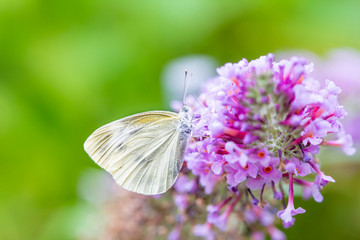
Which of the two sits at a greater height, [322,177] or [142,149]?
[322,177]

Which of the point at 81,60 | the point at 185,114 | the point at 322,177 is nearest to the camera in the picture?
the point at 322,177

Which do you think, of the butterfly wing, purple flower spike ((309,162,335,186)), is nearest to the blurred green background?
the butterfly wing

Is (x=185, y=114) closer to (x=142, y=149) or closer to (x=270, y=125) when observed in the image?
(x=142, y=149)

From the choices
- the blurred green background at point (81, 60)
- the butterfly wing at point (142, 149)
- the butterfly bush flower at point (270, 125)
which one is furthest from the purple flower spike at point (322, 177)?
the blurred green background at point (81, 60)

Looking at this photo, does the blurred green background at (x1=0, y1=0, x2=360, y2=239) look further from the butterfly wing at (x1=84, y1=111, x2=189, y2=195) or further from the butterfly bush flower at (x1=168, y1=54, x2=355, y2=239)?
the butterfly bush flower at (x1=168, y1=54, x2=355, y2=239)

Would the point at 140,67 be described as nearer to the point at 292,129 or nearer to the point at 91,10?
the point at 91,10

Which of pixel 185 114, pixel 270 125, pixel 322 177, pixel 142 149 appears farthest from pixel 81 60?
pixel 322 177

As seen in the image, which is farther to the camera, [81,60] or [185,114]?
[81,60]

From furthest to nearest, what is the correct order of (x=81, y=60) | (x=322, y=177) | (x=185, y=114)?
(x=81, y=60) → (x=185, y=114) → (x=322, y=177)
